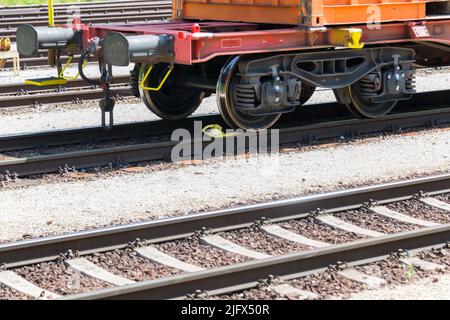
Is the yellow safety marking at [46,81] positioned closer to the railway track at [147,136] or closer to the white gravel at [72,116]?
the railway track at [147,136]

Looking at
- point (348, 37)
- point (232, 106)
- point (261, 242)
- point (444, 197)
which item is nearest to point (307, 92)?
point (348, 37)

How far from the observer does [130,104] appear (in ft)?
45.9

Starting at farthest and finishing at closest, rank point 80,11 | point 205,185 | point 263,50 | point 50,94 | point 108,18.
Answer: point 80,11 < point 108,18 < point 50,94 < point 263,50 < point 205,185

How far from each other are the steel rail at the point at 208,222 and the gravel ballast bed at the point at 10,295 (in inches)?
17.0

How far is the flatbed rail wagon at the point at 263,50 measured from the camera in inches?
416

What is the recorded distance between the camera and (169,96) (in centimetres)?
1214

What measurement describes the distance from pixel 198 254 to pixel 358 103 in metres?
5.30

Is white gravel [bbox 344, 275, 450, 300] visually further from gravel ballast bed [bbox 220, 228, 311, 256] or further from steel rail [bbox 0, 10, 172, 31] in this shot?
steel rail [bbox 0, 10, 172, 31]

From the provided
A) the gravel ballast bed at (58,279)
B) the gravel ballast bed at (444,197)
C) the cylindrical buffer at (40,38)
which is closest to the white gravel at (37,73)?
the cylindrical buffer at (40,38)

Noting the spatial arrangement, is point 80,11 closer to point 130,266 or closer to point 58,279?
point 130,266

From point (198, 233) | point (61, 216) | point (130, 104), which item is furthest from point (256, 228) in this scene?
point (130, 104)

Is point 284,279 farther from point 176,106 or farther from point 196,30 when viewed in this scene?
point 176,106

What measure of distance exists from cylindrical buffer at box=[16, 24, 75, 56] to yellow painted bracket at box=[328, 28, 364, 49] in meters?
3.19

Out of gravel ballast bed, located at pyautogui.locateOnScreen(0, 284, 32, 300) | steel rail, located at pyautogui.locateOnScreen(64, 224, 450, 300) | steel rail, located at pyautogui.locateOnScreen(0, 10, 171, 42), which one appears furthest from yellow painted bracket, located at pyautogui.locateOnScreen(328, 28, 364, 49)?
steel rail, located at pyautogui.locateOnScreen(0, 10, 171, 42)
